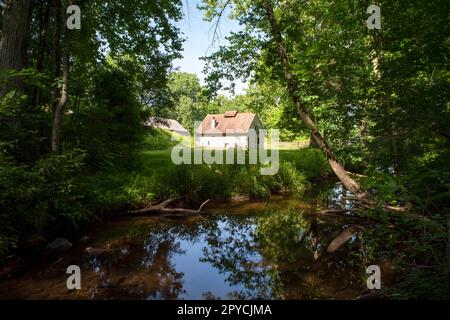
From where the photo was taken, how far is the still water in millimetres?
5508

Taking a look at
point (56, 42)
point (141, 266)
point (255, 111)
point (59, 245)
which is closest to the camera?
point (141, 266)

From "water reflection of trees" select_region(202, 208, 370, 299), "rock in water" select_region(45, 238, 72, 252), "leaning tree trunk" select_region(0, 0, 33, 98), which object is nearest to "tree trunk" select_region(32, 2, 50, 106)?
"leaning tree trunk" select_region(0, 0, 33, 98)

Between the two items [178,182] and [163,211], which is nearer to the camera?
[163,211]

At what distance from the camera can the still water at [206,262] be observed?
551cm

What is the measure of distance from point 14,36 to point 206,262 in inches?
297

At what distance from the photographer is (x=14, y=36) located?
24.2ft

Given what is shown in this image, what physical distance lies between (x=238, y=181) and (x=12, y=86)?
9960 mm

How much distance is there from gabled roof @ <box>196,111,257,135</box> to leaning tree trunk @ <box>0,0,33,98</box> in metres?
35.2

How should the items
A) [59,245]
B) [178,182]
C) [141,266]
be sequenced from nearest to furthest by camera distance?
[141,266] → [59,245] → [178,182]

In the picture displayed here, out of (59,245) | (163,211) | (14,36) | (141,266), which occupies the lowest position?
(141,266)

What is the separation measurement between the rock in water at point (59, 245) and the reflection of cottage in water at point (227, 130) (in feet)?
111

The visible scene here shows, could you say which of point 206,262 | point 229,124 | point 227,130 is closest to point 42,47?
point 206,262

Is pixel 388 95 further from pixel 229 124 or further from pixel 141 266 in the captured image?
pixel 229 124

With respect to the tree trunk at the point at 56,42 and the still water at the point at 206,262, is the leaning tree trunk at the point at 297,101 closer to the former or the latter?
the still water at the point at 206,262
